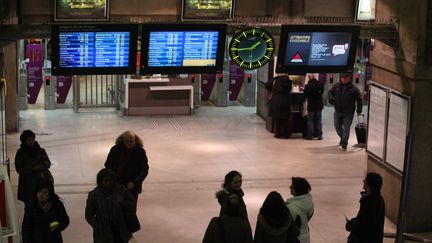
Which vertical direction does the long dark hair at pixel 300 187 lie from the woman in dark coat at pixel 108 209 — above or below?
above

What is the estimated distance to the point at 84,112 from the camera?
19312 mm

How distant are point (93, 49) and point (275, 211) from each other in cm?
461

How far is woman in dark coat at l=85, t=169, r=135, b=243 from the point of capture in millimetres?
8234

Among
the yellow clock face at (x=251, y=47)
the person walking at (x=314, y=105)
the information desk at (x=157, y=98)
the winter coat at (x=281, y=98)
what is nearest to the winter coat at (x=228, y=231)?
the yellow clock face at (x=251, y=47)

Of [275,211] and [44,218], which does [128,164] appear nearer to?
[44,218]

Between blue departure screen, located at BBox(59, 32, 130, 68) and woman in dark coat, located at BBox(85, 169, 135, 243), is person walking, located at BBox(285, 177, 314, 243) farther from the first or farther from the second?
blue departure screen, located at BBox(59, 32, 130, 68)

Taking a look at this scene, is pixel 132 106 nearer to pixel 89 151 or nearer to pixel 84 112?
pixel 84 112

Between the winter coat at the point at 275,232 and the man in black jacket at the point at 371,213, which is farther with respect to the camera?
the man in black jacket at the point at 371,213

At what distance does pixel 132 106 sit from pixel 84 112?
1.18m

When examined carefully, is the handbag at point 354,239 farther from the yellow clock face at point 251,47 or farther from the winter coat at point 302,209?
the yellow clock face at point 251,47

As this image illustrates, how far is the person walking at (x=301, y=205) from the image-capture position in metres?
7.75

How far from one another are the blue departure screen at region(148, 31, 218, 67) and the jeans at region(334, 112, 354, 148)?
531 cm

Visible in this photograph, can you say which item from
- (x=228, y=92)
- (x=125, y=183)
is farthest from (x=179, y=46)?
(x=228, y=92)

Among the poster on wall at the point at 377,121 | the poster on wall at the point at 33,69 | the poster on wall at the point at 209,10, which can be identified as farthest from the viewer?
the poster on wall at the point at 33,69
